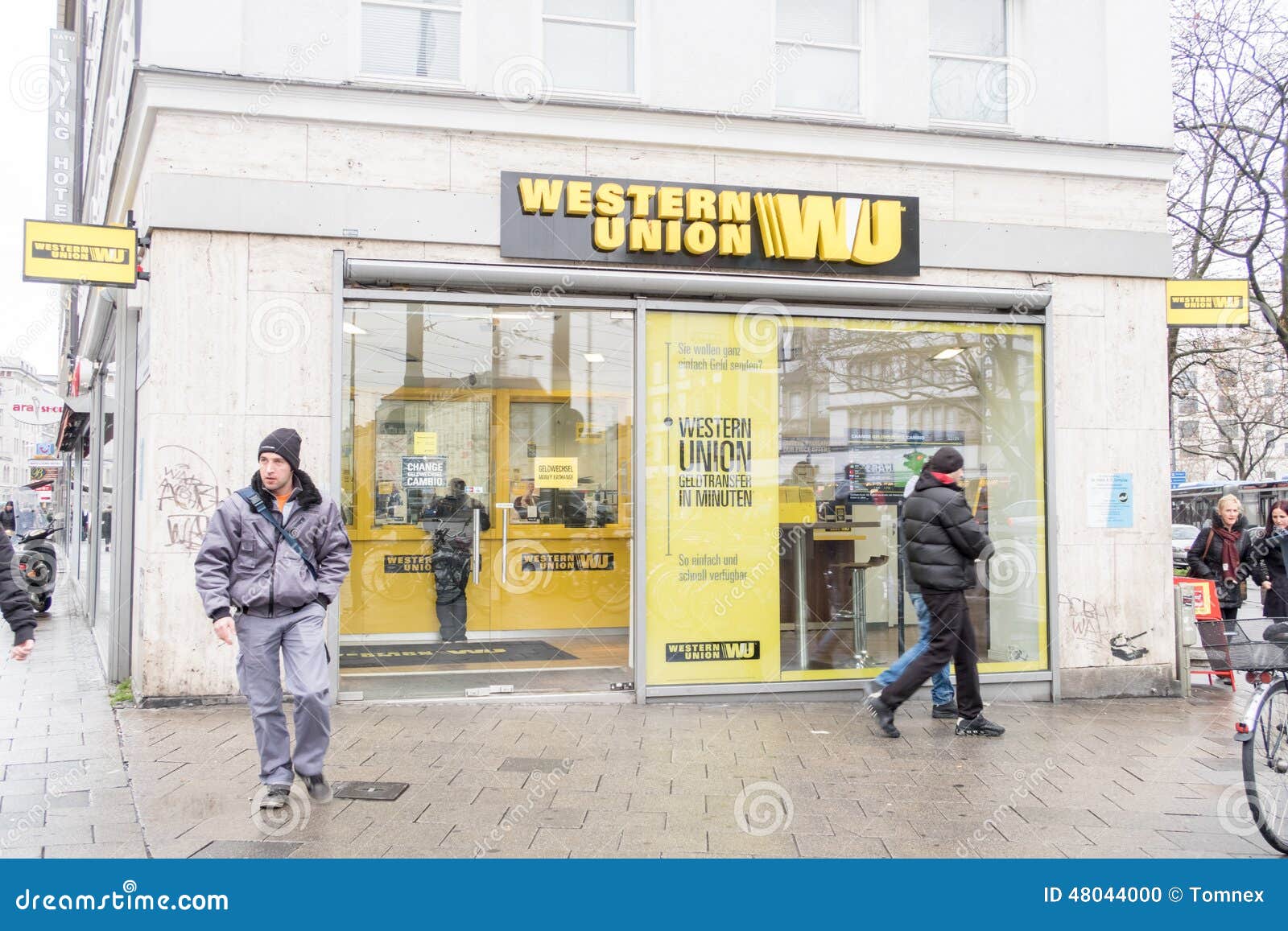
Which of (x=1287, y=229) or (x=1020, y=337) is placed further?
(x=1287, y=229)

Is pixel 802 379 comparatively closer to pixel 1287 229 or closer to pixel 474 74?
pixel 474 74

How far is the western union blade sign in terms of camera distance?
6.75 meters

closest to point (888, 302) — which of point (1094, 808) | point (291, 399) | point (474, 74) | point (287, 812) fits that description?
point (474, 74)

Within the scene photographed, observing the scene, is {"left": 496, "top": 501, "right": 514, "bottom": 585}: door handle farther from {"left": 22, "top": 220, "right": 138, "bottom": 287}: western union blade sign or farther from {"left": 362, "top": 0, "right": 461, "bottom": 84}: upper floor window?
{"left": 362, "top": 0, "right": 461, "bottom": 84}: upper floor window

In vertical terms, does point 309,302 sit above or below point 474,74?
below

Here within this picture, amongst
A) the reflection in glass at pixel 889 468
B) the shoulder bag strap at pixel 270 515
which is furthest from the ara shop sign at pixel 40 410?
the shoulder bag strap at pixel 270 515

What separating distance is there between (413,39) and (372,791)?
573 cm

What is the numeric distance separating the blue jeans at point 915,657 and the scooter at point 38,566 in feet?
35.6

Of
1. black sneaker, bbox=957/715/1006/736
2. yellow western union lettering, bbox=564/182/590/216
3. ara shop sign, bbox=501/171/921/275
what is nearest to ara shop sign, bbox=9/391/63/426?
ara shop sign, bbox=501/171/921/275

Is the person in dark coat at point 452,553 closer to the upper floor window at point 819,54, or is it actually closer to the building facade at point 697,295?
the building facade at point 697,295

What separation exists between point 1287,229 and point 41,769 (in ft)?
62.6

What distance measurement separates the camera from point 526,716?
22.6ft

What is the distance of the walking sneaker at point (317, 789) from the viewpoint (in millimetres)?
4871

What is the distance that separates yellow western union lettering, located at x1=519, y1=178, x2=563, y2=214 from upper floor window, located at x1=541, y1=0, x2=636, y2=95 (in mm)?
944
